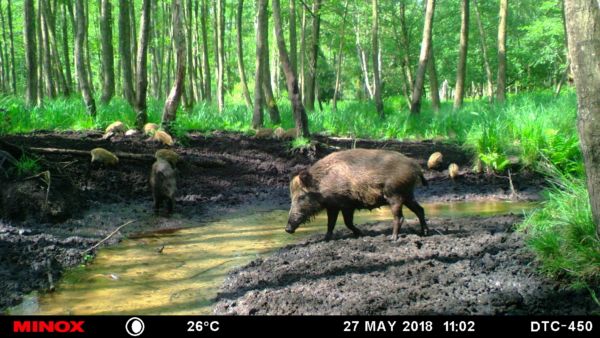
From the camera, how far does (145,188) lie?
9.38 metres

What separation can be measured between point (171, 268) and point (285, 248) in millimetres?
1294

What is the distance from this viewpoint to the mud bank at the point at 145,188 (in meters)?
5.82

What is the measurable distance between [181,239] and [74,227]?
1439mm

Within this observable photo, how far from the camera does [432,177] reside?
1123 cm

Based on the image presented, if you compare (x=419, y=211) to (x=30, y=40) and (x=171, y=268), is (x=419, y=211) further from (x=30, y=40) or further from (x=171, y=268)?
(x=30, y=40)

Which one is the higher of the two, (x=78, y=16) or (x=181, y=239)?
(x=78, y=16)

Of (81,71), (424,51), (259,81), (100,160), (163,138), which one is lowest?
(100,160)

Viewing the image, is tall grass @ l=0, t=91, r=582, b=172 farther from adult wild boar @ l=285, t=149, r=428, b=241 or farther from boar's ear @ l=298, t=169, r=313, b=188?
boar's ear @ l=298, t=169, r=313, b=188

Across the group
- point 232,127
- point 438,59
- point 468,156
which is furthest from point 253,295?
point 438,59

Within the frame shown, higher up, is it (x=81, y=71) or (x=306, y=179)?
Answer: (x=81, y=71)

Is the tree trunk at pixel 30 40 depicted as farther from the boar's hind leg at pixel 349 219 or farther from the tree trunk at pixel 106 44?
the boar's hind leg at pixel 349 219

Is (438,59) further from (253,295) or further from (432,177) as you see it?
(253,295)
